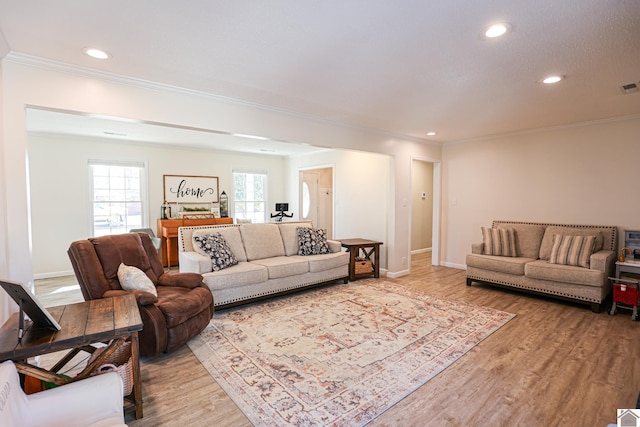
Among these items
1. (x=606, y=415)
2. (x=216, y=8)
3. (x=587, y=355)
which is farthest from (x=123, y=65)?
(x=587, y=355)

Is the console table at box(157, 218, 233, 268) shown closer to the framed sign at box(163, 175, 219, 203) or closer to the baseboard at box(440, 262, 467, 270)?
the framed sign at box(163, 175, 219, 203)

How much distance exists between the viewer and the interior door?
805cm

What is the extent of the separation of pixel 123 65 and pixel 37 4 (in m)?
0.81

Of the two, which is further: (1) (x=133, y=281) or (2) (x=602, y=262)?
(2) (x=602, y=262)

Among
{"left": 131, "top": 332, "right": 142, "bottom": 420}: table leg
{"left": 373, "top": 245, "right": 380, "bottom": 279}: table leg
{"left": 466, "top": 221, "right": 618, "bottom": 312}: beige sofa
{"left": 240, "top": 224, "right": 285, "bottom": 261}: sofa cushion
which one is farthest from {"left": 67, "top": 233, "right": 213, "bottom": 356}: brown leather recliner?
{"left": 466, "top": 221, "right": 618, "bottom": 312}: beige sofa

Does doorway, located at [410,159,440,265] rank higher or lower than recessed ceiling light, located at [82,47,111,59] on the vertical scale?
lower

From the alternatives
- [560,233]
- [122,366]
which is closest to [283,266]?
[122,366]

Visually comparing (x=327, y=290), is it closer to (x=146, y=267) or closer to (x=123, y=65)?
(x=146, y=267)

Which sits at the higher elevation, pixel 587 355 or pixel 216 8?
pixel 216 8

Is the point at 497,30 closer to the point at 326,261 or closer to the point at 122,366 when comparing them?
the point at 122,366

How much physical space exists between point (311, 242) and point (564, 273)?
129 inches

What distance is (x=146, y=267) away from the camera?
3131mm

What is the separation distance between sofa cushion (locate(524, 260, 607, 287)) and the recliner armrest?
4123 mm

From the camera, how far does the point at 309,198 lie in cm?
815
